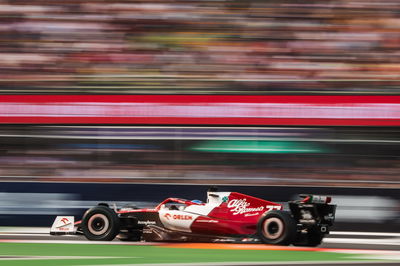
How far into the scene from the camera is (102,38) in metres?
15.0

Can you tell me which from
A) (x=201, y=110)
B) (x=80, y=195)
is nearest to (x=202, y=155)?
(x=201, y=110)

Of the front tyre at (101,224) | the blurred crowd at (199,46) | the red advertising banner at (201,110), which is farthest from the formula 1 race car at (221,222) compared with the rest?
the blurred crowd at (199,46)

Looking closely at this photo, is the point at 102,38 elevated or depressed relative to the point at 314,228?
elevated

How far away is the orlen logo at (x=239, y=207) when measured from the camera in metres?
9.49

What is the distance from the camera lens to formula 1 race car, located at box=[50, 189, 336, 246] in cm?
921

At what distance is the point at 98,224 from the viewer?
981cm

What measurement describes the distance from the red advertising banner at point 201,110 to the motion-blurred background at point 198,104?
0.03 m

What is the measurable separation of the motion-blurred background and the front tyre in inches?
117

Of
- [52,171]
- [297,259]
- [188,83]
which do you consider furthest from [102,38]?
[297,259]

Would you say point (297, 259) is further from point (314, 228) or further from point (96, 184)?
point (96, 184)

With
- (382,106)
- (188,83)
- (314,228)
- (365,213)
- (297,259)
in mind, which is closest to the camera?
(297,259)

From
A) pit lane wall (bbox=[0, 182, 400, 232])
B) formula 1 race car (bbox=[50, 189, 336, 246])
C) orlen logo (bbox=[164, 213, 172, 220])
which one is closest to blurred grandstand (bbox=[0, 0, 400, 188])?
pit lane wall (bbox=[0, 182, 400, 232])

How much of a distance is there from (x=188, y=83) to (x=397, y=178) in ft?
14.3

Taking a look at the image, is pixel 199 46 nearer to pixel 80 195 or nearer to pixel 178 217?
pixel 80 195
